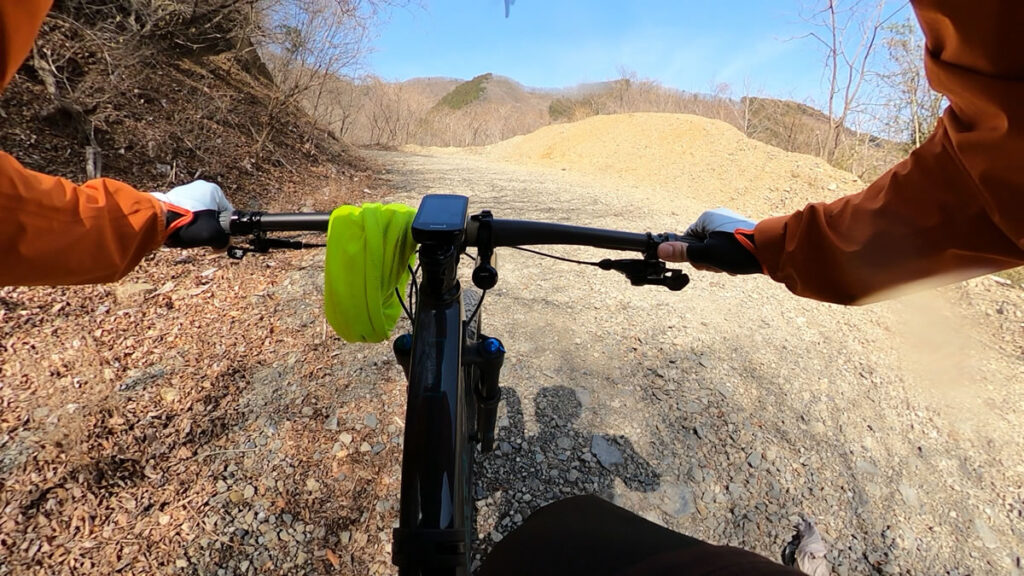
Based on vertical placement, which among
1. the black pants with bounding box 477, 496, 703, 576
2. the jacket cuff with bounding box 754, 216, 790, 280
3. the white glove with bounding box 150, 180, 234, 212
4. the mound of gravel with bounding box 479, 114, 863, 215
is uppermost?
the mound of gravel with bounding box 479, 114, 863, 215

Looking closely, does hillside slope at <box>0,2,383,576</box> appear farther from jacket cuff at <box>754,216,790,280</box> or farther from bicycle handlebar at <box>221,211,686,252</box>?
jacket cuff at <box>754,216,790,280</box>

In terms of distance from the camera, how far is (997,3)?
51cm

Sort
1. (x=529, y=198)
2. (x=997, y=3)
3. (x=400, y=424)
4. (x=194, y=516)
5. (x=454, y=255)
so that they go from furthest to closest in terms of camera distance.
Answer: (x=529, y=198) < (x=400, y=424) < (x=194, y=516) < (x=454, y=255) < (x=997, y=3)

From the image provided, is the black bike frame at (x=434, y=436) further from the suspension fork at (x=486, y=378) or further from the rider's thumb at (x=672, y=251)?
the rider's thumb at (x=672, y=251)

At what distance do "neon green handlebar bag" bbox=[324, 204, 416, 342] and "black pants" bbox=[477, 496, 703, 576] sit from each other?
1.66ft

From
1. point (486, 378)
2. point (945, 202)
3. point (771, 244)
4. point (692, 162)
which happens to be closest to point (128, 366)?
point (486, 378)

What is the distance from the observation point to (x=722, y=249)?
1.10 m

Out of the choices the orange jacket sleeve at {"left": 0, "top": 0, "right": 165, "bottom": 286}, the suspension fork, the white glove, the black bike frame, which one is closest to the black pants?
the black bike frame

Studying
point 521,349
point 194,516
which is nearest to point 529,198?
point 521,349

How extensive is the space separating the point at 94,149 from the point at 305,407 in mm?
3751

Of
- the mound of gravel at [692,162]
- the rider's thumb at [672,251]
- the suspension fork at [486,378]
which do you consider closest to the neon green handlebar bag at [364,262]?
the suspension fork at [486,378]

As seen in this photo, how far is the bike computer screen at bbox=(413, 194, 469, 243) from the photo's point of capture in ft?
2.85

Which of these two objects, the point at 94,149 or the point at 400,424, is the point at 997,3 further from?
the point at 94,149

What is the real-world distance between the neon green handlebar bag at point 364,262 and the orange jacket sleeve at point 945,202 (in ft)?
2.76
